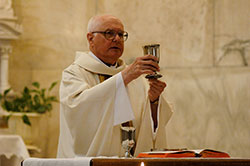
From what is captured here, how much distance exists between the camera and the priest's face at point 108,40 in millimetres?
4488

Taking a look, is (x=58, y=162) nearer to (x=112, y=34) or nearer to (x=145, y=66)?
(x=145, y=66)

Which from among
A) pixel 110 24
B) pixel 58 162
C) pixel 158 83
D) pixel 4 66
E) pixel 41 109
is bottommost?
pixel 58 162

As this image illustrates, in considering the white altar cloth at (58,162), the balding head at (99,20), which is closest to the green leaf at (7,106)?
the balding head at (99,20)

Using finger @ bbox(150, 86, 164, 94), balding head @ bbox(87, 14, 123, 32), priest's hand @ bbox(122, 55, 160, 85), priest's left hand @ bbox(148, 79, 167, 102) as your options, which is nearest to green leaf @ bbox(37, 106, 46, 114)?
balding head @ bbox(87, 14, 123, 32)

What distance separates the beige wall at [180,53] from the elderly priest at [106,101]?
186 centimetres

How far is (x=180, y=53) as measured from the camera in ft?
21.7

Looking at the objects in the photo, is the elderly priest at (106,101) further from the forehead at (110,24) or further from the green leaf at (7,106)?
the green leaf at (7,106)

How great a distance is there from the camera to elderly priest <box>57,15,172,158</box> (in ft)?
13.0

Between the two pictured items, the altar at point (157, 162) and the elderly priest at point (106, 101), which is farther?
the elderly priest at point (106, 101)

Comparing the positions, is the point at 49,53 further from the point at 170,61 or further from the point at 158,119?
the point at 158,119

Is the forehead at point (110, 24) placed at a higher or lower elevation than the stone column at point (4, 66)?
higher

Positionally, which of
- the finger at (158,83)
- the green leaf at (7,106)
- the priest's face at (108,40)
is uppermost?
the priest's face at (108,40)


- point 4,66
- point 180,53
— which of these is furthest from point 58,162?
point 4,66

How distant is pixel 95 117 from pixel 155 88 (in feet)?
1.71
